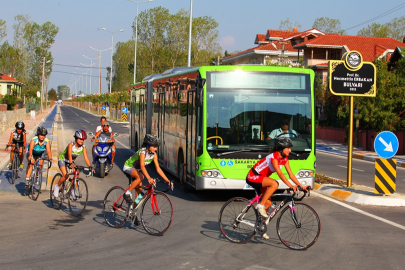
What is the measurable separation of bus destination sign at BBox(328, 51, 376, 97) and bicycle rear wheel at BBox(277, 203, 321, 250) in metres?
6.53

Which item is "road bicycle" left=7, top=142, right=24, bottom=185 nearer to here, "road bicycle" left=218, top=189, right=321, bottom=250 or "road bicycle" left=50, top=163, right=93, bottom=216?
"road bicycle" left=50, top=163, right=93, bottom=216

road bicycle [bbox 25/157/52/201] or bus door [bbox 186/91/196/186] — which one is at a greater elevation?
bus door [bbox 186/91/196/186]

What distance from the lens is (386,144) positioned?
476 inches

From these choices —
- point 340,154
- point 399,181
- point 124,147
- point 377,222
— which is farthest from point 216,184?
point 340,154

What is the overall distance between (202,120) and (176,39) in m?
69.9

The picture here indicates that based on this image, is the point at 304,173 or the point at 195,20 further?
the point at 195,20

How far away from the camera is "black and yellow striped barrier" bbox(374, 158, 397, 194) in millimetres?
11781

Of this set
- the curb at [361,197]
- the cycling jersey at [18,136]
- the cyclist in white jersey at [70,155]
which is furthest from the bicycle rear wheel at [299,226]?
the cycling jersey at [18,136]

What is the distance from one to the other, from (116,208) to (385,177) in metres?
6.44

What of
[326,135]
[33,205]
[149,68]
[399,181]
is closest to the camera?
[33,205]

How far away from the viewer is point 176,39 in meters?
79.1

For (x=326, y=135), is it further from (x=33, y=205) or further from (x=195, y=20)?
(x=195, y=20)

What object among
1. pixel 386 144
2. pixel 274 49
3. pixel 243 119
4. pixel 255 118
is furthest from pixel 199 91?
pixel 274 49

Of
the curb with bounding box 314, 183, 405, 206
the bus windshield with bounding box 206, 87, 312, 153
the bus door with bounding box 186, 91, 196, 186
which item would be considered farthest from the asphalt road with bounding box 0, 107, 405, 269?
the bus windshield with bounding box 206, 87, 312, 153
